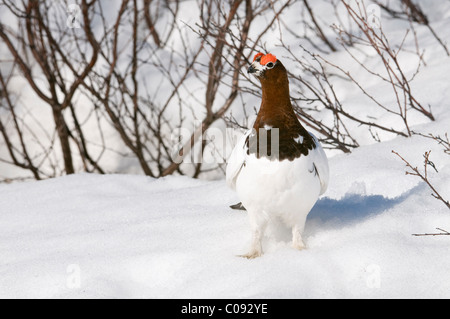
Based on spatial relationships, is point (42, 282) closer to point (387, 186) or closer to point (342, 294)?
point (342, 294)

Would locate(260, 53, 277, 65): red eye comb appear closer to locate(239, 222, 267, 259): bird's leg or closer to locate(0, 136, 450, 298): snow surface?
locate(239, 222, 267, 259): bird's leg

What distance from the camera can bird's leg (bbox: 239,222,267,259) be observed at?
7.30 ft

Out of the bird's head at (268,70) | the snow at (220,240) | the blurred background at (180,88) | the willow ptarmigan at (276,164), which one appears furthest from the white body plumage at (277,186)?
the blurred background at (180,88)

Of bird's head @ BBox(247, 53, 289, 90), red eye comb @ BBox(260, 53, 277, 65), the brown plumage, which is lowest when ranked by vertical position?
the brown plumage

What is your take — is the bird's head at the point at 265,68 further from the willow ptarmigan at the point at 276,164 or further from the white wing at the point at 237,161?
the white wing at the point at 237,161

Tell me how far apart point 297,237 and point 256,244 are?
165 millimetres

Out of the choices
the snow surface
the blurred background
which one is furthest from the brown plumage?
the blurred background

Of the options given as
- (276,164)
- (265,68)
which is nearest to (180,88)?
(265,68)

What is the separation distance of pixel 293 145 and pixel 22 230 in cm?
157

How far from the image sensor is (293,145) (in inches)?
83.7

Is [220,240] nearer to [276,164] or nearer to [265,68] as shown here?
[276,164]

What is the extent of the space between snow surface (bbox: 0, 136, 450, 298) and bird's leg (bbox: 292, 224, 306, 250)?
0.04m

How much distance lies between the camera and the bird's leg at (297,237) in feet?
7.41
